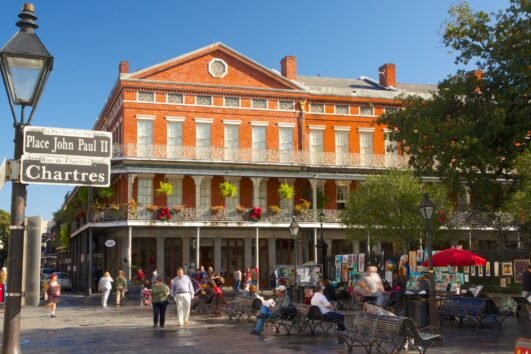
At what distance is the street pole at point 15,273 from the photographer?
5.76 metres

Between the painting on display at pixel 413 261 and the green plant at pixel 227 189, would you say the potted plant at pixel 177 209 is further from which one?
the painting on display at pixel 413 261

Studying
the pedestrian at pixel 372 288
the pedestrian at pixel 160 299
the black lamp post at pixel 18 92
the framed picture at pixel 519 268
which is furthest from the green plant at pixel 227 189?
the black lamp post at pixel 18 92

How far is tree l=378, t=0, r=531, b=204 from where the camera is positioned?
20000 mm

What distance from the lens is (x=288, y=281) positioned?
27703mm

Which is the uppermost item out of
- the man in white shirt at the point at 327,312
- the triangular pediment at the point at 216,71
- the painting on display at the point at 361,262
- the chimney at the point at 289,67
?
the chimney at the point at 289,67

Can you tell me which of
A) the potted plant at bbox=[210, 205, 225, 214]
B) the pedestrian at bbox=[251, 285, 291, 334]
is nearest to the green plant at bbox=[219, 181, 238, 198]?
the potted plant at bbox=[210, 205, 225, 214]

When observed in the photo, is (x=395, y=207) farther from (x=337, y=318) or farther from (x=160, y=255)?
(x=337, y=318)

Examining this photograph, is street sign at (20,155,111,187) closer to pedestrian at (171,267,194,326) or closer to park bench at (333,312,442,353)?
park bench at (333,312,442,353)

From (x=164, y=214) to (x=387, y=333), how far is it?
2394 centimetres

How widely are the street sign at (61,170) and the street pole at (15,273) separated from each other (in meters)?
0.14

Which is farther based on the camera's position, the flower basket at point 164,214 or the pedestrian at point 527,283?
the flower basket at point 164,214

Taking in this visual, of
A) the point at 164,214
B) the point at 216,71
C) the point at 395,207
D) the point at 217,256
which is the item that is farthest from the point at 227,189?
the point at 395,207

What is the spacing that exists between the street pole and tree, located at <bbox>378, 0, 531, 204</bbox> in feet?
53.7

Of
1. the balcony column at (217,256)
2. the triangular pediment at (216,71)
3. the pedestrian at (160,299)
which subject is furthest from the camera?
the balcony column at (217,256)
